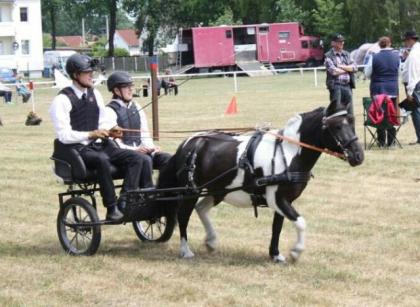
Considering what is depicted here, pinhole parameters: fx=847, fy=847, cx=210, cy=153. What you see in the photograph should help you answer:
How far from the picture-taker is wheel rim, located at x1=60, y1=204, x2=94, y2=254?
26.9 feet

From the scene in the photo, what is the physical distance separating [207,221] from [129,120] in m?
1.32

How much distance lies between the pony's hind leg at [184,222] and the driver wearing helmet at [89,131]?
1.66 feet

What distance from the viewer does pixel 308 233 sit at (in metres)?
8.87

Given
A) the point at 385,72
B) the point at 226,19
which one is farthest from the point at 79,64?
the point at 226,19

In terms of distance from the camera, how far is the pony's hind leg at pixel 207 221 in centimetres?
805

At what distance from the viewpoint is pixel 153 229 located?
905 cm

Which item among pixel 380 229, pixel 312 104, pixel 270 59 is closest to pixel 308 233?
pixel 380 229

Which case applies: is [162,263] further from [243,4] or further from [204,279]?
[243,4]

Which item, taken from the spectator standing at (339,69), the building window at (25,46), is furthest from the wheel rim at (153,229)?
the building window at (25,46)

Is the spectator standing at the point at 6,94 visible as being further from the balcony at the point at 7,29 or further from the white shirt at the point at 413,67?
Answer: the balcony at the point at 7,29

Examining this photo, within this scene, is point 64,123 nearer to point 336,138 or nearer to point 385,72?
point 336,138

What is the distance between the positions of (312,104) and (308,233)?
1785cm

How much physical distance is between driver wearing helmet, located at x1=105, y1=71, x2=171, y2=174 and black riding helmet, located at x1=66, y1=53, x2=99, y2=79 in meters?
0.40

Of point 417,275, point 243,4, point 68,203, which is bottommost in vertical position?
point 417,275
